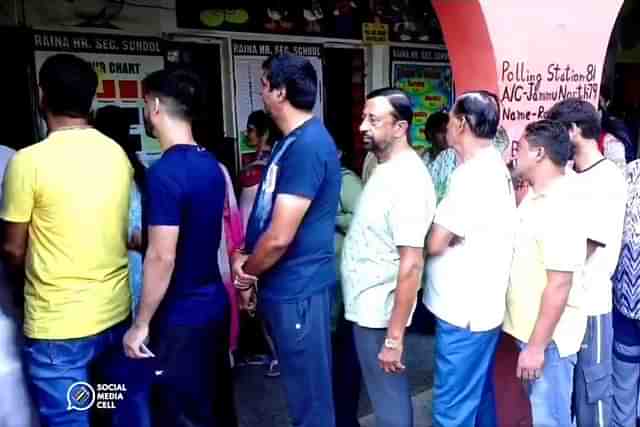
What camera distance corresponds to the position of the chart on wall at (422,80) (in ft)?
20.0

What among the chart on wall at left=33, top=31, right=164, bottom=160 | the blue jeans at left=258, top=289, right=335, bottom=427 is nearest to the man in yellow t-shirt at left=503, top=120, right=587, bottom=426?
the blue jeans at left=258, top=289, right=335, bottom=427

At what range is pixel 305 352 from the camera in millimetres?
2529

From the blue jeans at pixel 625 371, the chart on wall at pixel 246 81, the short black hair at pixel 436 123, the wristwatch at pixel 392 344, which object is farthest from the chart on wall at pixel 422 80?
the wristwatch at pixel 392 344

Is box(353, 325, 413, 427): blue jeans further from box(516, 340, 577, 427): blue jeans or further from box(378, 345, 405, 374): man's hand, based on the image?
box(516, 340, 577, 427): blue jeans

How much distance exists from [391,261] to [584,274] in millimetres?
933

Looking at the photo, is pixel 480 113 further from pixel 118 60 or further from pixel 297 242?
pixel 118 60

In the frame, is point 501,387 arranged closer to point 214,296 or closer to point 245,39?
point 214,296

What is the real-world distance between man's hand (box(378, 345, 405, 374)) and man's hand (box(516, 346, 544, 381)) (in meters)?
0.47

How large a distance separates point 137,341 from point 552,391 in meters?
1.64

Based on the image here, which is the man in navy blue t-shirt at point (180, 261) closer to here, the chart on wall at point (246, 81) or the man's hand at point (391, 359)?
the man's hand at point (391, 359)

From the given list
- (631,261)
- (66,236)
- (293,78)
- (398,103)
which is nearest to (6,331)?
(66,236)

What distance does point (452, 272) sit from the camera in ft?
8.71

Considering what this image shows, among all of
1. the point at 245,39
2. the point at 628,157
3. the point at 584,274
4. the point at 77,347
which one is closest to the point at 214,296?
the point at 77,347

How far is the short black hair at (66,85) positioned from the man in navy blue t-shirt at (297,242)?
2.09 ft
